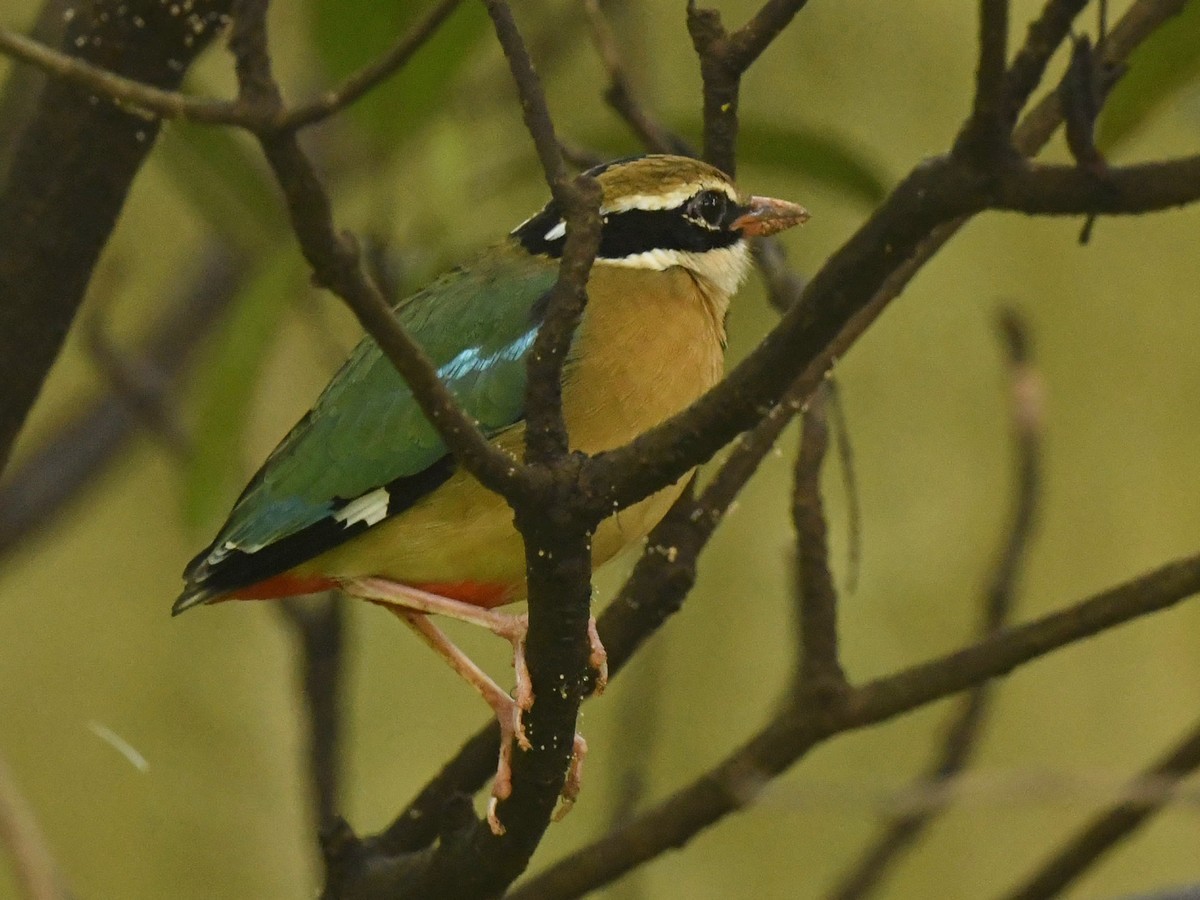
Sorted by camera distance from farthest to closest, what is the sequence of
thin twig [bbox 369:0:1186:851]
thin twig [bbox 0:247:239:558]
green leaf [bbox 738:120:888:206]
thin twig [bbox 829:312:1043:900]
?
thin twig [bbox 0:247:239:558], green leaf [bbox 738:120:888:206], thin twig [bbox 829:312:1043:900], thin twig [bbox 369:0:1186:851]

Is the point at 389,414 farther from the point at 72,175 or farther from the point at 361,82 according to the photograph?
the point at 361,82

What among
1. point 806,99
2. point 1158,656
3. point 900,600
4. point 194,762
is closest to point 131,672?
point 194,762

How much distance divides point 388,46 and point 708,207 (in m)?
0.54

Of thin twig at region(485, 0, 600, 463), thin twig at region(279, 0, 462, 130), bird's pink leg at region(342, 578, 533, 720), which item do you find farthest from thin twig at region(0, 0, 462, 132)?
bird's pink leg at region(342, 578, 533, 720)

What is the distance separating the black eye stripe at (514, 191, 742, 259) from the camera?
7.11 feet

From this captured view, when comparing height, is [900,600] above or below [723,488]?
below

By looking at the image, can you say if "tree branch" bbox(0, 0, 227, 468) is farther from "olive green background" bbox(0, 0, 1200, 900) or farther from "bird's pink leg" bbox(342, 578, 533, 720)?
"olive green background" bbox(0, 0, 1200, 900)

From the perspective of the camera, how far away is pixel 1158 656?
14.7 feet

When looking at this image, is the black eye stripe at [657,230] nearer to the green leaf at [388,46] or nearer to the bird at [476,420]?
the bird at [476,420]

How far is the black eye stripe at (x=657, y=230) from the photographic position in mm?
2168

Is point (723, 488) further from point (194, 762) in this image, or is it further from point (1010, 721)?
point (194, 762)

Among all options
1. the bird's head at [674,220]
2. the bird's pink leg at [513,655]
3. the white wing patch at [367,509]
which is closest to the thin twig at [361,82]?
the bird's pink leg at [513,655]

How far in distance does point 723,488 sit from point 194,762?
3.04 metres

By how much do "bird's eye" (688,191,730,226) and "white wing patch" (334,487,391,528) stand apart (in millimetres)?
526
